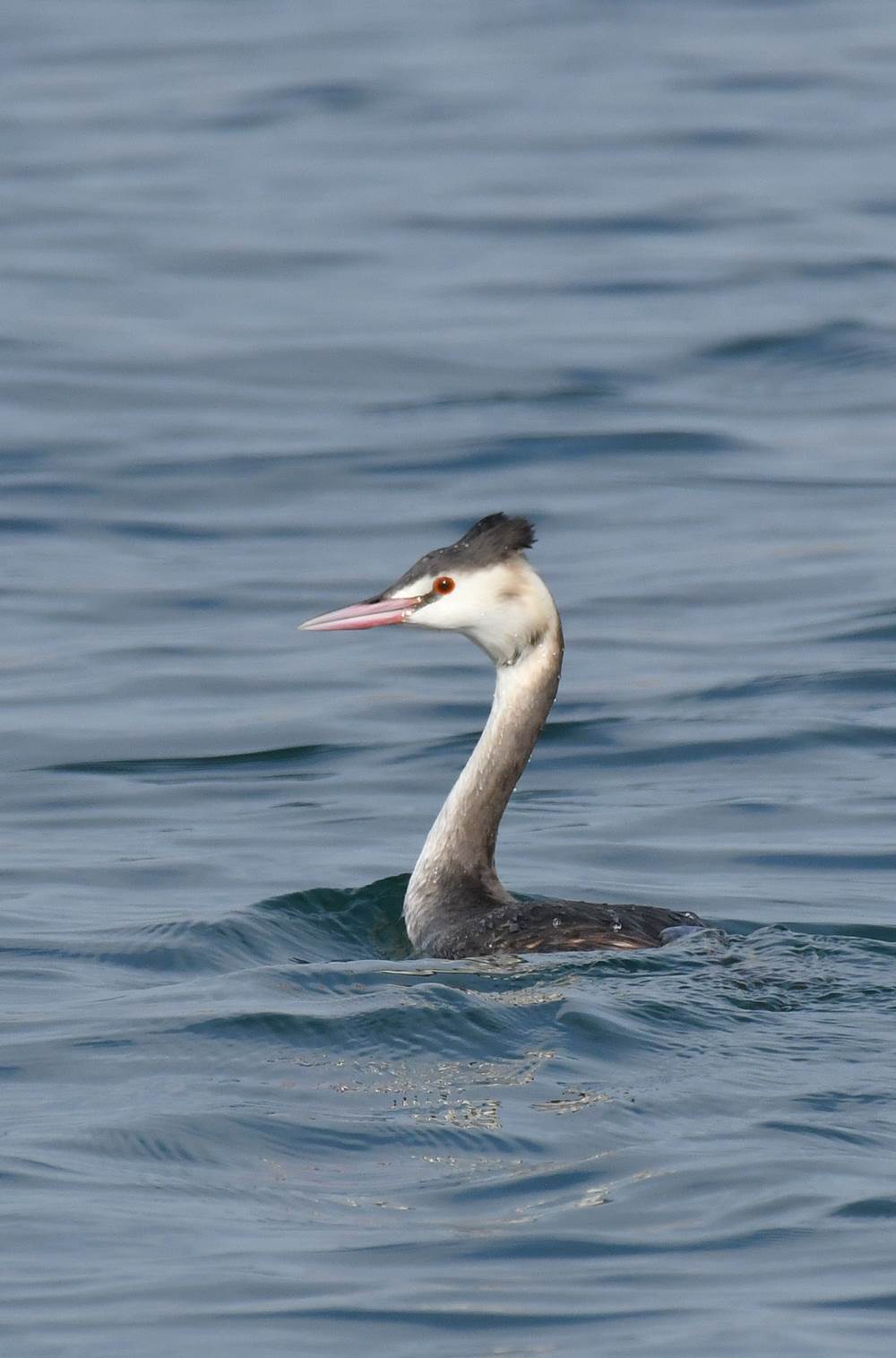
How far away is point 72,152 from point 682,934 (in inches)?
696

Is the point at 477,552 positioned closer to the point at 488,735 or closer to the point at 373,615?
the point at 373,615

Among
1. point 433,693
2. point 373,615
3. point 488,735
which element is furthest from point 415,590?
point 433,693

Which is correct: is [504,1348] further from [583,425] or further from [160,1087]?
[583,425]

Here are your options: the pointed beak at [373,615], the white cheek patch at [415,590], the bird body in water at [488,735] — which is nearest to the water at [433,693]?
the bird body in water at [488,735]

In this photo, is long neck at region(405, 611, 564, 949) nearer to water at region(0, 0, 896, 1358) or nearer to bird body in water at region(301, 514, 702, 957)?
bird body in water at region(301, 514, 702, 957)

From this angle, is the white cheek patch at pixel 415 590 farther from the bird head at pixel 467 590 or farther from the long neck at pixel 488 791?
the long neck at pixel 488 791

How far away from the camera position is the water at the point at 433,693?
527 cm

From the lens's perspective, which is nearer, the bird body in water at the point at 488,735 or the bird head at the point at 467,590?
the bird body in water at the point at 488,735

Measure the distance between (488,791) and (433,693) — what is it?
3192 mm

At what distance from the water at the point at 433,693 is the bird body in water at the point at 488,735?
23 cm

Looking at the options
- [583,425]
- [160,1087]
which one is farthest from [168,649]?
[160,1087]

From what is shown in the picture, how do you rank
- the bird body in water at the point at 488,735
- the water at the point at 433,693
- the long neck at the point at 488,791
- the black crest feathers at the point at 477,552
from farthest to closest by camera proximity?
1. the long neck at the point at 488,791
2. the black crest feathers at the point at 477,552
3. the bird body in water at the point at 488,735
4. the water at the point at 433,693

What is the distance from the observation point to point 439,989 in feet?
22.2

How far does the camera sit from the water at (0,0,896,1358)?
5266 millimetres
